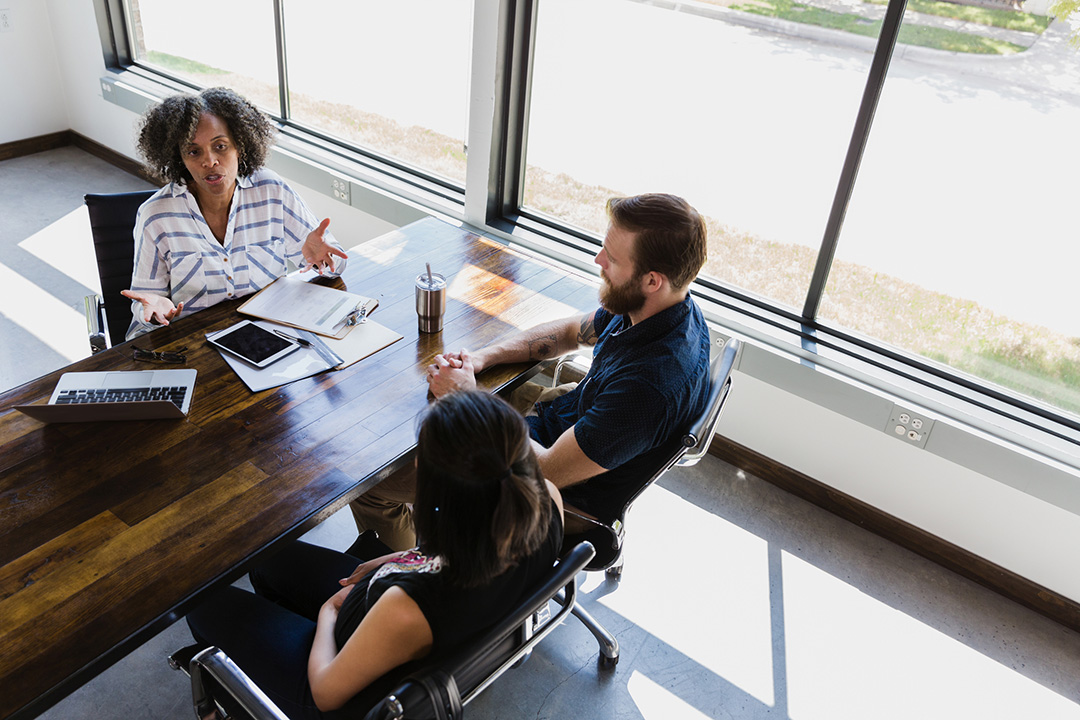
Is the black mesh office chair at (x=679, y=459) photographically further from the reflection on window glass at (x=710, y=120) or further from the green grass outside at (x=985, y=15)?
the green grass outside at (x=985, y=15)

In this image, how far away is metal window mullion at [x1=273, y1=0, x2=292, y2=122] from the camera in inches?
152

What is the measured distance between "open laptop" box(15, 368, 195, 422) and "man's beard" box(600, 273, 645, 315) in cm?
102

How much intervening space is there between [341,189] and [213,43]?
55.4 inches

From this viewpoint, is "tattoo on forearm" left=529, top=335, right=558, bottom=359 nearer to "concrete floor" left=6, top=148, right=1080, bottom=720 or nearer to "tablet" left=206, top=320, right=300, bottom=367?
"tablet" left=206, top=320, right=300, bottom=367

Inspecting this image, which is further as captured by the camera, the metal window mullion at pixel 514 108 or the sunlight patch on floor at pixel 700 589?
the metal window mullion at pixel 514 108

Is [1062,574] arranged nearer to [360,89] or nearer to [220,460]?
[220,460]

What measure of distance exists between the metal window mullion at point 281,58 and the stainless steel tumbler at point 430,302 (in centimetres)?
243

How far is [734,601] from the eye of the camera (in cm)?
242

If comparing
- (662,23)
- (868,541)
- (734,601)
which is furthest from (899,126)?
(734,601)

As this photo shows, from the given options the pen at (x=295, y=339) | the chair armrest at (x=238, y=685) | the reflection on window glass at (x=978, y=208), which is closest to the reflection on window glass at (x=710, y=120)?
the reflection on window glass at (x=978, y=208)

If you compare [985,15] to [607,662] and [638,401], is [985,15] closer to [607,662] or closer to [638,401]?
[638,401]

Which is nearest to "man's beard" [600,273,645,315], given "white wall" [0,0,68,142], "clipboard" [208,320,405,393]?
"clipboard" [208,320,405,393]

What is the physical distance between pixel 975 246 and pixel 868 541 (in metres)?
1.05

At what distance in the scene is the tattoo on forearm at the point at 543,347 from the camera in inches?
83.4
